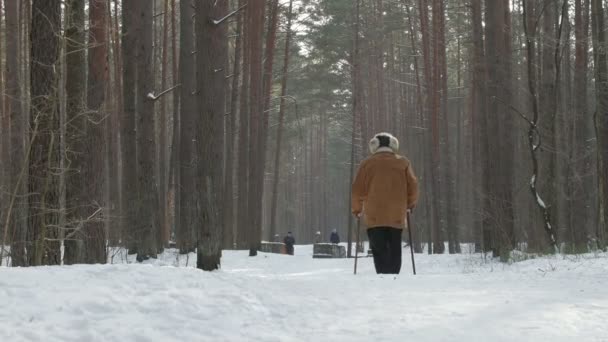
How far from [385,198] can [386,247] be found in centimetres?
67

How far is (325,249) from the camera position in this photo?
1061 inches

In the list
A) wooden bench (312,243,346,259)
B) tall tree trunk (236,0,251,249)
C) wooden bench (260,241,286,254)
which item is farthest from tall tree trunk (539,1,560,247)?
wooden bench (260,241,286,254)

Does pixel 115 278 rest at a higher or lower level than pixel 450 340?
higher

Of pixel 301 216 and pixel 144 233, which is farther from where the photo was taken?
pixel 301 216

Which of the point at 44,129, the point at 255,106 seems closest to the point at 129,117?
the point at 44,129

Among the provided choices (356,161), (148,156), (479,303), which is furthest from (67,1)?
(356,161)

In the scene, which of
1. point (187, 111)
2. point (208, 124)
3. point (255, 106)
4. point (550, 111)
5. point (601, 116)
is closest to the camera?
point (208, 124)

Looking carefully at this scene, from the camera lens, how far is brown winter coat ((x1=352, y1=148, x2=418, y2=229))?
27.7 ft

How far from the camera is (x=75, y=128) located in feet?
30.3

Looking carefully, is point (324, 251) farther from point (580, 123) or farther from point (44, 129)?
point (44, 129)

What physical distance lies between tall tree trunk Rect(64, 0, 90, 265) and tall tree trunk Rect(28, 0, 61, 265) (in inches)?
22.0

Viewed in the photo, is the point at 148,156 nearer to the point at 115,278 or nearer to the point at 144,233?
the point at 144,233

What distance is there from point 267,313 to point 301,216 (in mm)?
76255

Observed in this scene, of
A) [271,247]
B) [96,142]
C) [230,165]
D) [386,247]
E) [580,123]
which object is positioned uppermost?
[580,123]
